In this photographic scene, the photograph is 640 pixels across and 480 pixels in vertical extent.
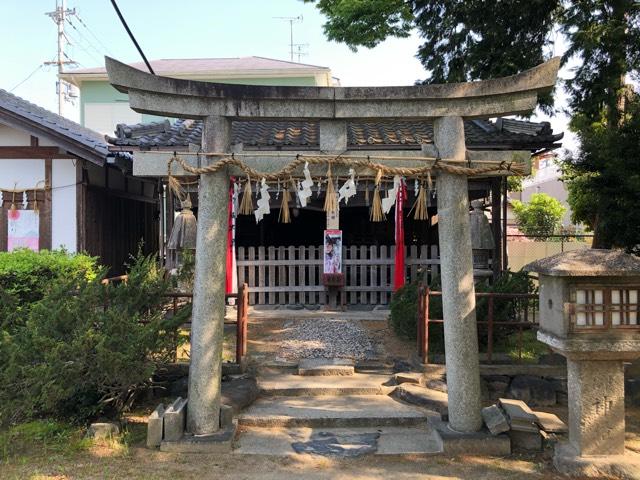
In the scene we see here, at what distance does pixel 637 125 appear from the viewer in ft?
24.6

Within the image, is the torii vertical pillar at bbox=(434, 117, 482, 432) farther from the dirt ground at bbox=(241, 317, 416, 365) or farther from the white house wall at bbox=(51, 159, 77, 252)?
the white house wall at bbox=(51, 159, 77, 252)

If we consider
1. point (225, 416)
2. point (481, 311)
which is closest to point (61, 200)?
point (225, 416)

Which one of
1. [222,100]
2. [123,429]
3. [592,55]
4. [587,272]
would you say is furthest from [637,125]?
[123,429]

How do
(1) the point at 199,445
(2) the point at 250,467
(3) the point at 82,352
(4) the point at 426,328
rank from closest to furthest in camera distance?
(2) the point at 250,467
(1) the point at 199,445
(3) the point at 82,352
(4) the point at 426,328

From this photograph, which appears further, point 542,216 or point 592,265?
point 542,216

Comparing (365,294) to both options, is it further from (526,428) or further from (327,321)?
(526,428)

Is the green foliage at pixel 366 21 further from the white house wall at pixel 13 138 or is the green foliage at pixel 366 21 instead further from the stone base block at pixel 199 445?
the stone base block at pixel 199 445

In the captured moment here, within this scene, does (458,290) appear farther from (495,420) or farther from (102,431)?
(102,431)

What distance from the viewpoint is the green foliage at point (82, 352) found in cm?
520

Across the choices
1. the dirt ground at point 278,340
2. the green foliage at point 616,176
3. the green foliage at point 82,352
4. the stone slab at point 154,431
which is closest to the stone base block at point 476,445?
the dirt ground at point 278,340

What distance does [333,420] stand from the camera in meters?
5.84

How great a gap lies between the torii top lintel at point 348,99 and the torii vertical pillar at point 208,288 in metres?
0.25

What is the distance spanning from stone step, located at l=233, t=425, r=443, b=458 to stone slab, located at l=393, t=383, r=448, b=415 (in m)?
0.41

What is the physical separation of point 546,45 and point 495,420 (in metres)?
7.90
